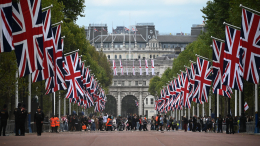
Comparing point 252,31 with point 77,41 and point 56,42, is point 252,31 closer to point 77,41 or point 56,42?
point 56,42

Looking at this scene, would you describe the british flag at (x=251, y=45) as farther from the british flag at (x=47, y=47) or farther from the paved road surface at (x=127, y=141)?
the british flag at (x=47, y=47)

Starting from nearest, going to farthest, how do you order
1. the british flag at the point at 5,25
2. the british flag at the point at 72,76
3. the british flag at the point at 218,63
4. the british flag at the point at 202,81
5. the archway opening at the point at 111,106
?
the british flag at the point at 5,25 → the british flag at the point at 218,63 → the british flag at the point at 72,76 → the british flag at the point at 202,81 → the archway opening at the point at 111,106

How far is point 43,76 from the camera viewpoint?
1210 inches

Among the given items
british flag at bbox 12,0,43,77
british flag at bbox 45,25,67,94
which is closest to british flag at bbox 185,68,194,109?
british flag at bbox 45,25,67,94

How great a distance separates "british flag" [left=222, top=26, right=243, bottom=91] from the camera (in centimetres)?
3203

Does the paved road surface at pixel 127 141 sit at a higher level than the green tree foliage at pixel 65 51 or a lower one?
lower

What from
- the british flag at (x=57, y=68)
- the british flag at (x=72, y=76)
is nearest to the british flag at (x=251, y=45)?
the british flag at (x=57, y=68)

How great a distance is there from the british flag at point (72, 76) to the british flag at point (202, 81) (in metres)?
9.76

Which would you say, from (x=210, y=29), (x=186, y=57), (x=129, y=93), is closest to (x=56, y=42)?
(x=210, y=29)

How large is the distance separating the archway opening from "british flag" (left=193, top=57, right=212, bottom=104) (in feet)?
475

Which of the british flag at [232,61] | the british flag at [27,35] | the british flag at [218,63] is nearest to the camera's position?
the british flag at [27,35]

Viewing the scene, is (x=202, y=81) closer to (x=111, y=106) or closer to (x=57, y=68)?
(x=57, y=68)

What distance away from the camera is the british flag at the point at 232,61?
32.0 m

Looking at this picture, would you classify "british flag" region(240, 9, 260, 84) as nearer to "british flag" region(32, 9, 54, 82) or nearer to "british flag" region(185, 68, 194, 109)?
"british flag" region(32, 9, 54, 82)
